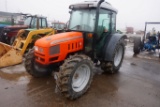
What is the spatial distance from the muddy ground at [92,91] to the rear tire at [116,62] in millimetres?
241

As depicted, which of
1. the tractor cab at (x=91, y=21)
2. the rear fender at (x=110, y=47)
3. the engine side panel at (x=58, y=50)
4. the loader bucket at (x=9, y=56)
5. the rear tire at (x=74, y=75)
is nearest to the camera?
the rear tire at (x=74, y=75)

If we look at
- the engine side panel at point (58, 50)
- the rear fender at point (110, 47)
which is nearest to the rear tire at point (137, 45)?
the rear fender at point (110, 47)

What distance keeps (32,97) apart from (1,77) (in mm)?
1787

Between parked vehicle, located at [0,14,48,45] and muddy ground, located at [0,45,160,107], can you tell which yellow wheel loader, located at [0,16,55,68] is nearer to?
muddy ground, located at [0,45,160,107]

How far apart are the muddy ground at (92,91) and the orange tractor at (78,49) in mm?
282

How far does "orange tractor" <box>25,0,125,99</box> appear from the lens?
3.69 m

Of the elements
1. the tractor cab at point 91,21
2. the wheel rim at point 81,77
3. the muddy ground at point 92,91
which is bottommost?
the muddy ground at point 92,91

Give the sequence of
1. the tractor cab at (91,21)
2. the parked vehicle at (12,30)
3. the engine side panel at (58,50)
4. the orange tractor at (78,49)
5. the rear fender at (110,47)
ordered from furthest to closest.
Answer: the parked vehicle at (12,30) < the rear fender at (110,47) < the tractor cab at (91,21) < the engine side panel at (58,50) < the orange tractor at (78,49)

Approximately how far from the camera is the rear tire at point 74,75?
354 centimetres

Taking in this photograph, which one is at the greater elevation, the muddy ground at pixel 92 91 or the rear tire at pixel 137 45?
the rear tire at pixel 137 45

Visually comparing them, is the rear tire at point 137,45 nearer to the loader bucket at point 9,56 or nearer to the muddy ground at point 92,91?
the muddy ground at point 92,91

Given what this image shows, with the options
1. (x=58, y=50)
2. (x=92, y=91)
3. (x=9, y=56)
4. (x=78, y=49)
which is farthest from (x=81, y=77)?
(x=9, y=56)

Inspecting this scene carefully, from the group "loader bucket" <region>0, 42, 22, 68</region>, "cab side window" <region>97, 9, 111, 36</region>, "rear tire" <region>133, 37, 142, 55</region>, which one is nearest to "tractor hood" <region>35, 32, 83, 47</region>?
"cab side window" <region>97, 9, 111, 36</region>

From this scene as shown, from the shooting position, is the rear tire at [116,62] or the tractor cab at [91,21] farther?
the rear tire at [116,62]
